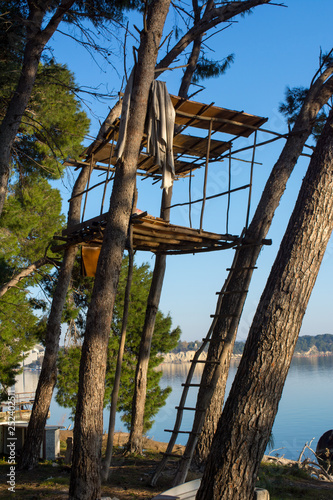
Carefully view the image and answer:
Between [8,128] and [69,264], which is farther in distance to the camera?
[69,264]

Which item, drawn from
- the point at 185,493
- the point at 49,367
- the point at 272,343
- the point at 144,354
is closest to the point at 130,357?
the point at 144,354

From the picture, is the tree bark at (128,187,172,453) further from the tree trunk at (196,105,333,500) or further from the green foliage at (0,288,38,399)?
the tree trunk at (196,105,333,500)

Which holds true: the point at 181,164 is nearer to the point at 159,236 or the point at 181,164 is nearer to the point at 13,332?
the point at 159,236

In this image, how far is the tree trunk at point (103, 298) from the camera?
4812 mm

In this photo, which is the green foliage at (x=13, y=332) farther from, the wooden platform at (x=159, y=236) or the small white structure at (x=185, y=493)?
the small white structure at (x=185, y=493)

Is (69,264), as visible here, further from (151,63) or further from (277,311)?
(277,311)

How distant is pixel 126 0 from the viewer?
7898mm

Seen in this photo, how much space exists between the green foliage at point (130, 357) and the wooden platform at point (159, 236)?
7.67 m

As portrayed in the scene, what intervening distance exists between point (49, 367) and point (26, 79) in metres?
4.52

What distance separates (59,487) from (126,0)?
24.9ft

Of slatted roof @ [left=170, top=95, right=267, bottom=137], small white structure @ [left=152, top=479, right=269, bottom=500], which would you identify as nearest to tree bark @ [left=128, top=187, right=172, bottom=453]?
slatted roof @ [left=170, top=95, right=267, bottom=137]

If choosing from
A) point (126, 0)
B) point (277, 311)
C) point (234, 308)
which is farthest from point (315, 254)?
point (126, 0)

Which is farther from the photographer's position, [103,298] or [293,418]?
[293,418]

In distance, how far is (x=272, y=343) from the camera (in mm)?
3584
